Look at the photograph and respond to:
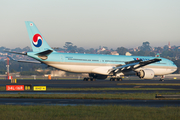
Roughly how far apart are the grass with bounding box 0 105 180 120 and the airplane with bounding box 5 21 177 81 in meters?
33.6

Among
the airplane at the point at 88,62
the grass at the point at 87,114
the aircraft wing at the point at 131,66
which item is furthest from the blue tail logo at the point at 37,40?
the grass at the point at 87,114

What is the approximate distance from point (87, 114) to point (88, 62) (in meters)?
40.7

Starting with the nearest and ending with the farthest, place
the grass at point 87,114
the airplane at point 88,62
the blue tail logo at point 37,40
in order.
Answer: the grass at point 87,114 → the airplane at point 88,62 → the blue tail logo at point 37,40

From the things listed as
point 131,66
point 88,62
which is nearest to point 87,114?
point 88,62

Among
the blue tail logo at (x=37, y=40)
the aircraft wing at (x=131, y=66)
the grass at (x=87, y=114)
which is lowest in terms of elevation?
the grass at (x=87, y=114)

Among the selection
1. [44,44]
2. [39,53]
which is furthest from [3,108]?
[44,44]

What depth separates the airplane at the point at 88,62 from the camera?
51844 millimetres

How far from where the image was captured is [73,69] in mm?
54531

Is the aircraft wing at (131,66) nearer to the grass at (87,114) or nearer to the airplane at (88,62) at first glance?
the airplane at (88,62)

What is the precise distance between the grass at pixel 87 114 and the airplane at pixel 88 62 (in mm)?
33550

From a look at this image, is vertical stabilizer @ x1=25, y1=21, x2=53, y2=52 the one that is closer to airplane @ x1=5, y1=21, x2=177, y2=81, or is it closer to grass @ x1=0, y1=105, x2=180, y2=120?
airplane @ x1=5, y1=21, x2=177, y2=81

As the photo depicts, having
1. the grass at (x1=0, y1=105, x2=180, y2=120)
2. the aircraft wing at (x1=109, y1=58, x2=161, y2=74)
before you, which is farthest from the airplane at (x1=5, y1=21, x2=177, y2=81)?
the grass at (x1=0, y1=105, x2=180, y2=120)

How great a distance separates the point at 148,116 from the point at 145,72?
4214 centimetres

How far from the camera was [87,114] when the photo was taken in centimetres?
1498
